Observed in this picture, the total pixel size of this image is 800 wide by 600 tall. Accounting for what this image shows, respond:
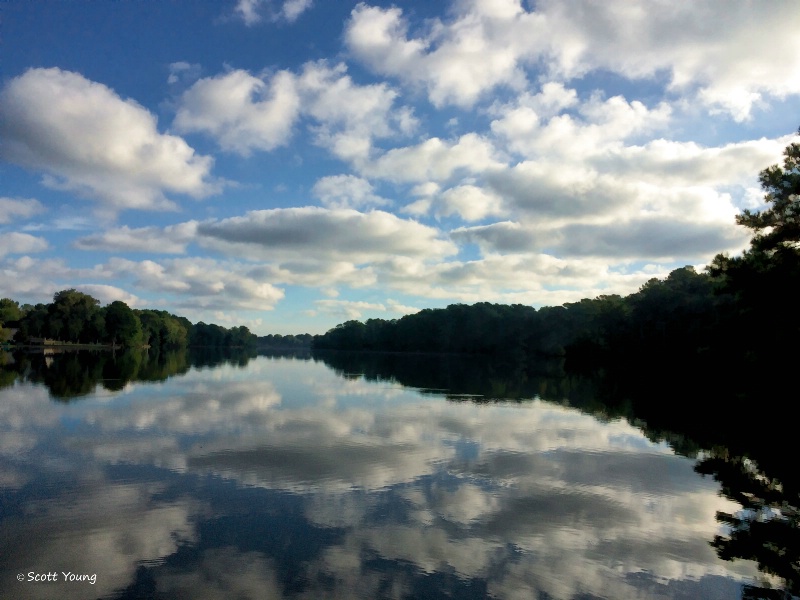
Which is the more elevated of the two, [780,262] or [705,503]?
[780,262]

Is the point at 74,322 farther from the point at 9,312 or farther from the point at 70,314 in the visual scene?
the point at 9,312

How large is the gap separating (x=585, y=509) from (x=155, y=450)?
12890mm

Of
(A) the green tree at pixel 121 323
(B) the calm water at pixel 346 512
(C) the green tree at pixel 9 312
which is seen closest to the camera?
(B) the calm water at pixel 346 512

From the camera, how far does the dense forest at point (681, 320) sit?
25.0 m

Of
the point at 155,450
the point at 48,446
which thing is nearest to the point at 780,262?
the point at 155,450

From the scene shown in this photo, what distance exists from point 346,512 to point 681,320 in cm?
6605

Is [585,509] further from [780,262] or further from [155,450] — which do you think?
[780,262]

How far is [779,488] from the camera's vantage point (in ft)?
48.3

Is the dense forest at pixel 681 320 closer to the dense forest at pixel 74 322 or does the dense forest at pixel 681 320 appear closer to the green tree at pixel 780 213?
the green tree at pixel 780 213

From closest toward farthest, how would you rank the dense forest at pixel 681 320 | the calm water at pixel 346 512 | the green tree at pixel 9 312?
the calm water at pixel 346 512
the dense forest at pixel 681 320
the green tree at pixel 9 312

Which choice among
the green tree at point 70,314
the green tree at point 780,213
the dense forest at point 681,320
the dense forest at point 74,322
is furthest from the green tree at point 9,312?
the green tree at point 780,213

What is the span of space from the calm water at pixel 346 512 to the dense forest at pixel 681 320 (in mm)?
9345

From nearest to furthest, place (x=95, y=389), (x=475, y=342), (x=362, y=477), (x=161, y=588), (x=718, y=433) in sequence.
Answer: (x=161, y=588) → (x=362, y=477) → (x=718, y=433) → (x=95, y=389) → (x=475, y=342)

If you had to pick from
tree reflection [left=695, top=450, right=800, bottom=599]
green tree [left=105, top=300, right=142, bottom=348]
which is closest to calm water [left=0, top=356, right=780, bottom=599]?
tree reflection [left=695, top=450, right=800, bottom=599]
